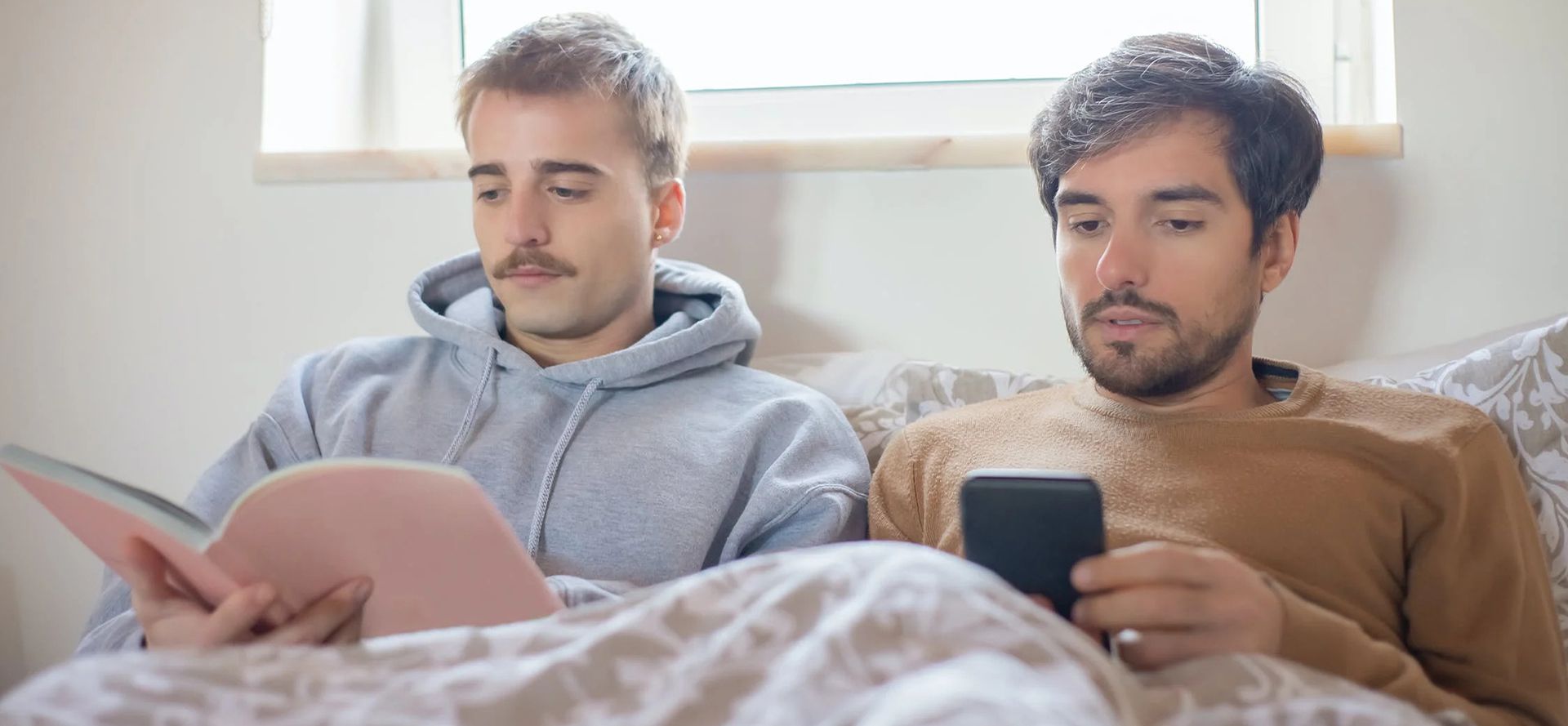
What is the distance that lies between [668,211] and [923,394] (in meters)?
0.39

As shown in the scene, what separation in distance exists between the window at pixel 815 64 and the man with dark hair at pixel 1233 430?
0.41 metres

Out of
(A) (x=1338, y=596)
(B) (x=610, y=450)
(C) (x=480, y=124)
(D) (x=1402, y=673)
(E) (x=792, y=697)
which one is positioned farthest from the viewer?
(C) (x=480, y=124)

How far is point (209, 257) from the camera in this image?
66.9 inches

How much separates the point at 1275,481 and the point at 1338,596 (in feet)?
0.36

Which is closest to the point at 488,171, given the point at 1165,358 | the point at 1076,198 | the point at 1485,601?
the point at 1076,198

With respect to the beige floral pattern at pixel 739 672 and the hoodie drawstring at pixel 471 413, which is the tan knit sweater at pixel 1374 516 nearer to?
the beige floral pattern at pixel 739 672

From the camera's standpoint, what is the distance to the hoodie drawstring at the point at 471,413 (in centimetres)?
131

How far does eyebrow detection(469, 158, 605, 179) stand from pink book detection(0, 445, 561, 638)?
0.58 m

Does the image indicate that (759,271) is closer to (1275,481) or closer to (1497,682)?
(1275,481)

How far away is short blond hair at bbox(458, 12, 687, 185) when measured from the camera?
1394 mm

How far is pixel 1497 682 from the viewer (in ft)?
3.27

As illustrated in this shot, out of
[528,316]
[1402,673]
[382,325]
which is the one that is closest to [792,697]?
[1402,673]

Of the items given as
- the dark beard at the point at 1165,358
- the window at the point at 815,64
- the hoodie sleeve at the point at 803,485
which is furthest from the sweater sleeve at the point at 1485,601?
the window at the point at 815,64

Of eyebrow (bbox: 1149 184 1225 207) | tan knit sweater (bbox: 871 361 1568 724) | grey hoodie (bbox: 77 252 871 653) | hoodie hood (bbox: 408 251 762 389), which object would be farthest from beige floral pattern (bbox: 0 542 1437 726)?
hoodie hood (bbox: 408 251 762 389)
